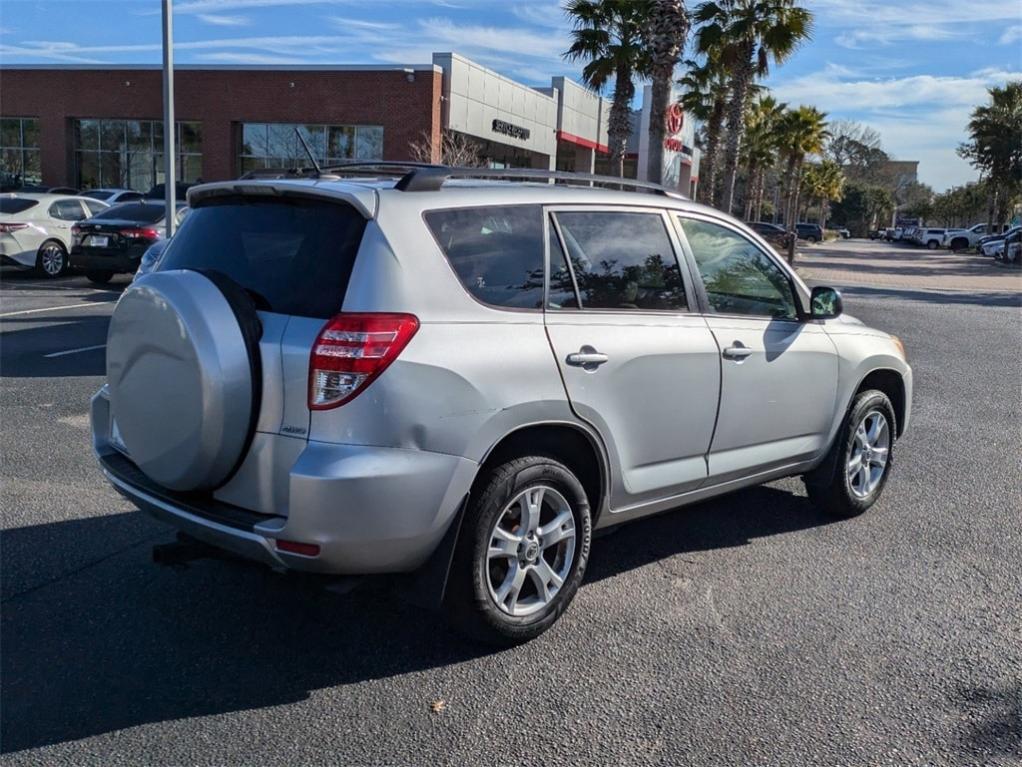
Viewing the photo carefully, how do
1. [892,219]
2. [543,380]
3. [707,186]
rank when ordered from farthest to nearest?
[892,219], [707,186], [543,380]

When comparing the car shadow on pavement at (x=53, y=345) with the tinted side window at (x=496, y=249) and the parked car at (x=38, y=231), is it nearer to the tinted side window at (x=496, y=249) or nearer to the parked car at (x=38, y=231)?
the parked car at (x=38, y=231)

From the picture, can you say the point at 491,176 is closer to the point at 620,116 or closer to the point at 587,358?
the point at 587,358

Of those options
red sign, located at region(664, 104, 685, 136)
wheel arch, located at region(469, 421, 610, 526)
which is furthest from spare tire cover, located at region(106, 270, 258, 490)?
red sign, located at region(664, 104, 685, 136)

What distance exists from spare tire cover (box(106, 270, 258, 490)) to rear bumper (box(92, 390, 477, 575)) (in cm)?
16

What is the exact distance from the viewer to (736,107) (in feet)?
97.1

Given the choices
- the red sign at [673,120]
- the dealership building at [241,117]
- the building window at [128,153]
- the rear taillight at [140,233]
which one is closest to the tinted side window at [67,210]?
the rear taillight at [140,233]

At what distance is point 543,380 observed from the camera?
383cm

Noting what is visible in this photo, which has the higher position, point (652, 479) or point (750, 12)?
point (750, 12)

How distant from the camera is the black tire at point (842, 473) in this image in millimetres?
5551

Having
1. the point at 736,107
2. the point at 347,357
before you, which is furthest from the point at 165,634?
the point at 736,107

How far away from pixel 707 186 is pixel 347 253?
29.1m

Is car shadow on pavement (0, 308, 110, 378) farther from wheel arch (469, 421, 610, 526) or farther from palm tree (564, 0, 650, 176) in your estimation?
palm tree (564, 0, 650, 176)

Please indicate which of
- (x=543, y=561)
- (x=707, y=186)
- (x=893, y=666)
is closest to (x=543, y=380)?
(x=543, y=561)

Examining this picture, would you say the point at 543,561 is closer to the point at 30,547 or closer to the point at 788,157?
the point at 30,547
